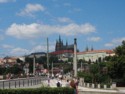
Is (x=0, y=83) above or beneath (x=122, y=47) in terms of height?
beneath

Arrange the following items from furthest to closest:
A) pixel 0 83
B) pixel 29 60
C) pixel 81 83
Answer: pixel 29 60 < pixel 81 83 < pixel 0 83

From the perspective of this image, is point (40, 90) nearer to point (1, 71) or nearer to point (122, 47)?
point (122, 47)

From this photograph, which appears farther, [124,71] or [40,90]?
[124,71]

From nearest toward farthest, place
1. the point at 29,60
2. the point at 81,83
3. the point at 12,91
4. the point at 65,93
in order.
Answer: the point at 12,91
the point at 65,93
the point at 81,83
the point at 29,60

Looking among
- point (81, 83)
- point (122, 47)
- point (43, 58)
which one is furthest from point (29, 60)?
point (81, 83)

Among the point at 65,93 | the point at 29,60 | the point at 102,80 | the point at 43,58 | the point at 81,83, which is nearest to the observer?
the point at 65,93

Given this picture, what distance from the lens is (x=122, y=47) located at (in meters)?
68.0

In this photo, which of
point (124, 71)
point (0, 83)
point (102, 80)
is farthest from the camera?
point (124, 71)

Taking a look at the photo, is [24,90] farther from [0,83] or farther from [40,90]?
[0,83]

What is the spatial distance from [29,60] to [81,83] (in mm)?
115397

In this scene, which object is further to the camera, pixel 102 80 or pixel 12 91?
pixel 102 80

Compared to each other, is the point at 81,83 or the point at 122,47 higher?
the point at 122,47

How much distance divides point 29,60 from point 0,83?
125967 mm

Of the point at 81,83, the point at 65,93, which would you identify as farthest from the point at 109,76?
the point at 65,93
